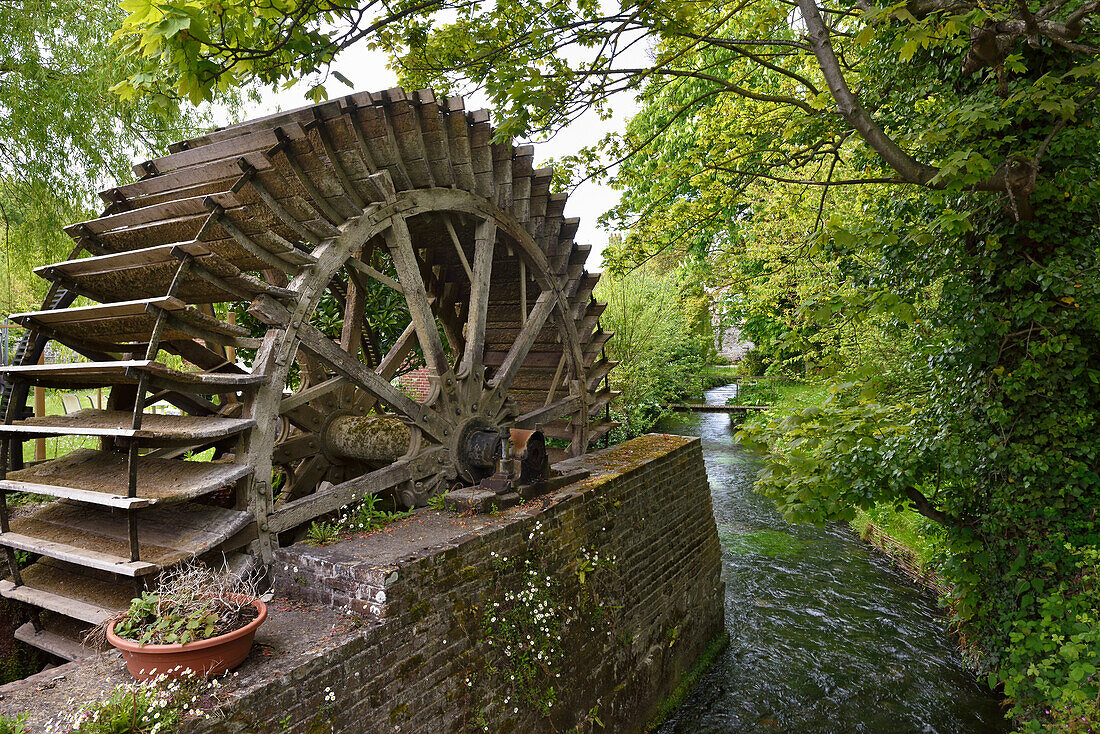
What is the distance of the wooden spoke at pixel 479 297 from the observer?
5316 millimetres

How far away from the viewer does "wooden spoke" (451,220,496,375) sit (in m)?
5.32

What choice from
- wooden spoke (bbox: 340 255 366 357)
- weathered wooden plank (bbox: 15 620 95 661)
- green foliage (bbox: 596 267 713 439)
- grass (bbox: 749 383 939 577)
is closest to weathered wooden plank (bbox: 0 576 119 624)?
weathered wooden plank (bbox: 15 620 95 661)

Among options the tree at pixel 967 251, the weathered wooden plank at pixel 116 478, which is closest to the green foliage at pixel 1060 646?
the tree at pixel 967 251

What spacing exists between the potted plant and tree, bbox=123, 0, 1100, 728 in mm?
2536

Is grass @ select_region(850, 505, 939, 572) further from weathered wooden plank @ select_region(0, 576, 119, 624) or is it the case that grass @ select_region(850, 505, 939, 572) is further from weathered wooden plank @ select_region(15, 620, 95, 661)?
weathered wooden plank @ select_region(15, 620, 95, 661)

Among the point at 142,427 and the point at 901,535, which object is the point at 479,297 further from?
the point at 901,535

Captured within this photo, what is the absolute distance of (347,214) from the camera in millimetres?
4344

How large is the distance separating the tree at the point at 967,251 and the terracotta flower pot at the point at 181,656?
8.80ft

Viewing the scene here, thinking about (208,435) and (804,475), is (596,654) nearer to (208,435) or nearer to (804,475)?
(804,475)

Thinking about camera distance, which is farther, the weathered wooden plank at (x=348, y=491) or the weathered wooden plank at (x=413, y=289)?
the weathered wooden plank at (x=413, y=289)

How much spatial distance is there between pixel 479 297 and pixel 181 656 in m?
3.52

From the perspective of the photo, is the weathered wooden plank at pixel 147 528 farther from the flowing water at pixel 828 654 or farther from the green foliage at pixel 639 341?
the green foliage at pixel 639 341

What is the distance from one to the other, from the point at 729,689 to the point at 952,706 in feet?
6.10

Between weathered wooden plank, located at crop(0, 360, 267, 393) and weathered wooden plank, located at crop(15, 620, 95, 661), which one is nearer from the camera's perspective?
weathered wooden plank, located at crop(0, 360, 267, 393)
